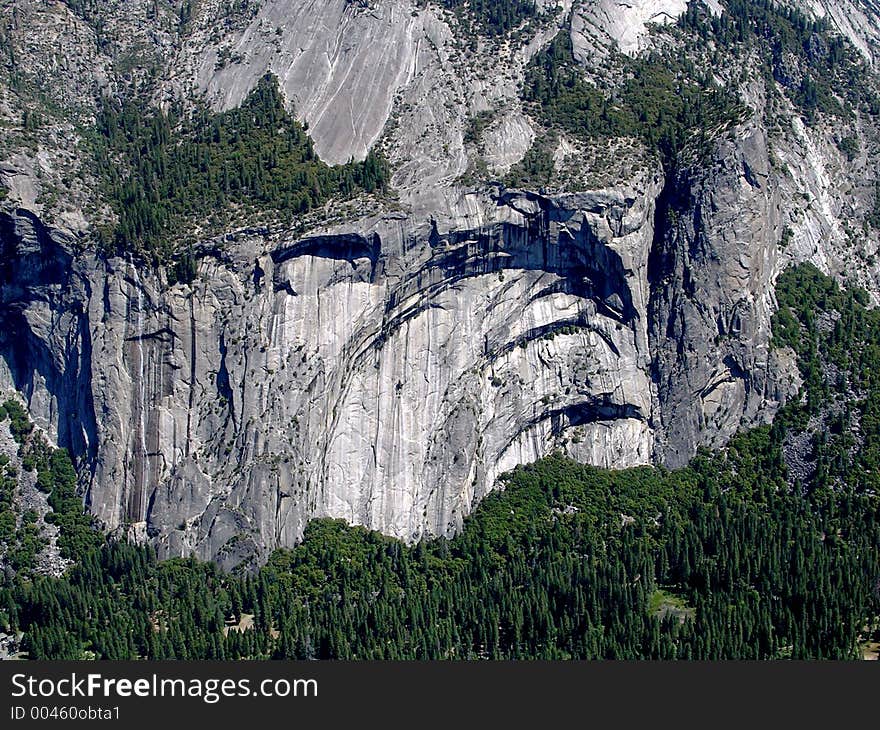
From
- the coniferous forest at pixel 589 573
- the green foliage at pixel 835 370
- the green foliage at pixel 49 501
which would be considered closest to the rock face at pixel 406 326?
the green foliage at pixel 49 501

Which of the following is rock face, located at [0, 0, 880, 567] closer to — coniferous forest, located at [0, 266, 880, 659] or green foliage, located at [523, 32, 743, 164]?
green foliage, located at [523, 32, 743, 164]

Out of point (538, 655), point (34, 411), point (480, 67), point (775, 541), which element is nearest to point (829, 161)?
point (480, 67)

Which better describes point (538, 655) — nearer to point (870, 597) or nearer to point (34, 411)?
point (870, 597)

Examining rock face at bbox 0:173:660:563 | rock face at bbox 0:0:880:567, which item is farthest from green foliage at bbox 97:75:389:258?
rock face at bbox 0:173:660:563

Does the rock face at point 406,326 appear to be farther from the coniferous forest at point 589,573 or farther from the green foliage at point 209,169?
the coniferous forest at point 589,573

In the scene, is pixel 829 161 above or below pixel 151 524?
above
